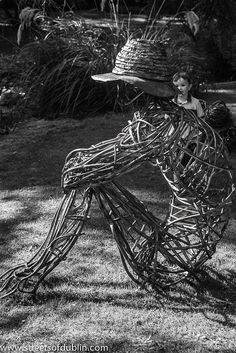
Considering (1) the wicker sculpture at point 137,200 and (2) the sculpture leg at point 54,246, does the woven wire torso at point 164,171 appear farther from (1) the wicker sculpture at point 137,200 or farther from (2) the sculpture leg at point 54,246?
(2) the sculpture leg at point 54,246

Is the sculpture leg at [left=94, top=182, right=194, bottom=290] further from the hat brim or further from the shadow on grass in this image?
the hat brim

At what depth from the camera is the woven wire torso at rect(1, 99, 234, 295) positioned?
3.24 meters

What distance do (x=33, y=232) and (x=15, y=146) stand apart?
8.20 feet

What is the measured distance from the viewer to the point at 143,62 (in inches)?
→ 125

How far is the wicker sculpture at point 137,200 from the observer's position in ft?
10.6

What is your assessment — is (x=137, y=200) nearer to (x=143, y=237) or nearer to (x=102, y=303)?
(x=143, y=237)

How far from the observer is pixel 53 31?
9.16 meters

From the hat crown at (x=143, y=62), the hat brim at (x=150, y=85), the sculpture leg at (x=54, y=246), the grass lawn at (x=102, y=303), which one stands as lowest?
the grass lawn at (x=102, y=303)

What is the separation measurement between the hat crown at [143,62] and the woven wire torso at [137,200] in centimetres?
22

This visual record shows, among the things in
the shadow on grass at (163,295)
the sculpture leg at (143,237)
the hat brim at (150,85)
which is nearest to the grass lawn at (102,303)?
the shadow on grass at (163,295)

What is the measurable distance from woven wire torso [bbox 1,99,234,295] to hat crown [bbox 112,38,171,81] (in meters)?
0.22

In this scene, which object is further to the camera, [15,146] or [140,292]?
[15,146]

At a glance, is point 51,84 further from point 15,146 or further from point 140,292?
point 140,292

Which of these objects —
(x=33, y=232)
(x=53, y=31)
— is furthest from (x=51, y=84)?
(x=33, y=232)
